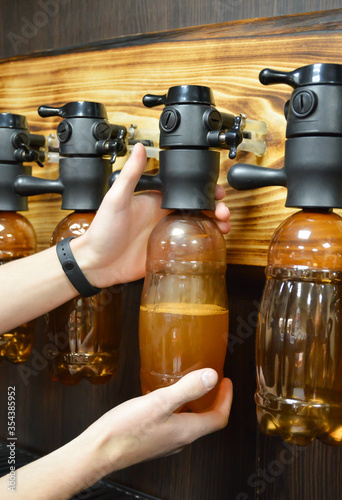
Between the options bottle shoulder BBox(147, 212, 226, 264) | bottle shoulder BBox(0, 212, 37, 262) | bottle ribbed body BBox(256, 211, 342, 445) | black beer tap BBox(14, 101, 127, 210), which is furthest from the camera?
bottle shoulder BBox(0, 212, 37, 262)

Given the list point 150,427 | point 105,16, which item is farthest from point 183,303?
point 105,16

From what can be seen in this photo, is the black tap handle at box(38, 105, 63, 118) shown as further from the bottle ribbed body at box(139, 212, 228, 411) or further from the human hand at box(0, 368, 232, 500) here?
the human hand at box(0, 368, 232, 500)

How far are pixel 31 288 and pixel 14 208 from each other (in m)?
0.15

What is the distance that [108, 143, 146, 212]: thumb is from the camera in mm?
734

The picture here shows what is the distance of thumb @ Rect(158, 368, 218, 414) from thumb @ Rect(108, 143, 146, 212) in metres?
0.25

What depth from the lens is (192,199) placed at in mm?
709

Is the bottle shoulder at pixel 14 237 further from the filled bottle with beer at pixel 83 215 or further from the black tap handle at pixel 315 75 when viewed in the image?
the black tap handle at pixel 315 75

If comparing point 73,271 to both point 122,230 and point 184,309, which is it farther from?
point 184,309

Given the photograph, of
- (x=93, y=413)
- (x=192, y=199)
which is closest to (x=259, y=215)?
(x=192, y=199)

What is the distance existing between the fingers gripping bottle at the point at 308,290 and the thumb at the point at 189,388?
6 centimetres

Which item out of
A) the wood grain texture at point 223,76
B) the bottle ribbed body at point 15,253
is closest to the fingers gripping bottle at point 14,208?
the bottle ribbed body at point 15,253

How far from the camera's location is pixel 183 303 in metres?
0.69

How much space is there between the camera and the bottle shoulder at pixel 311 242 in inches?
23.7

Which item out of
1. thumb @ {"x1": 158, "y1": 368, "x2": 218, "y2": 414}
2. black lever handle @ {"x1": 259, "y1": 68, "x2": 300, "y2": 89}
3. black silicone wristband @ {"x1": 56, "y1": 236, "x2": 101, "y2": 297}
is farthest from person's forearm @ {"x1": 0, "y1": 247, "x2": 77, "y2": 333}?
black lever handle @ {"x1": 259, "y1": 68, "x2": 300, "y2": 89}
